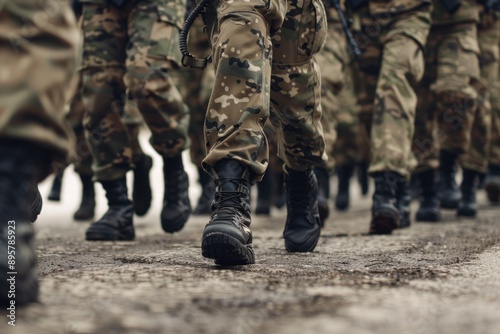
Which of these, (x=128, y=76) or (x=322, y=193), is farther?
(x=322, y=193)

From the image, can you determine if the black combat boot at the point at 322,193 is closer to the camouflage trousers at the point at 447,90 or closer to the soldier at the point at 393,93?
the soldier at the point at 393,93

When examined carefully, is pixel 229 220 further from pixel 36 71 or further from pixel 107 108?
pixel 107 108

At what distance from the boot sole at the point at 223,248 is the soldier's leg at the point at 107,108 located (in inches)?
55.5

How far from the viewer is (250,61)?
92.7 inches

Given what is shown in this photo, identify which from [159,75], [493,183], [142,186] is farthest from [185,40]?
[493,183]

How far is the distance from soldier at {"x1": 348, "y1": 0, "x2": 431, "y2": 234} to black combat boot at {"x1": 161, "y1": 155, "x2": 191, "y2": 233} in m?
0.90

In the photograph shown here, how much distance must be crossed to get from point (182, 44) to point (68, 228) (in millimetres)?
2177

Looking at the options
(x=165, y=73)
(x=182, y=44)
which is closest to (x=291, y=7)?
(x=182, y=44)

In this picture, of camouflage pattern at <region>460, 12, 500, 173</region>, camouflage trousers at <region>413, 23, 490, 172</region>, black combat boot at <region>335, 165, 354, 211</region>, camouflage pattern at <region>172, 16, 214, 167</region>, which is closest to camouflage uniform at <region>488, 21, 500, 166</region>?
camouflage pattern at <region>460, 12, 500, 173</region>

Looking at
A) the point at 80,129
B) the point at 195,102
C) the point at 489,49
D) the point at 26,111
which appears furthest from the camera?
the point at 195,102

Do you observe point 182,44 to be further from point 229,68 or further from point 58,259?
point 58,259

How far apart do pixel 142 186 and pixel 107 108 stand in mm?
669

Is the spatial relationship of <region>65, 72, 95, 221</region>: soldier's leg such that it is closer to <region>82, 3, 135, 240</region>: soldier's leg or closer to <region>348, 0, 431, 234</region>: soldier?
<region>82, 3, 135, 240</region>: soldier's leg

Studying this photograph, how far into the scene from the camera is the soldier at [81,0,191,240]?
11.2 feet
